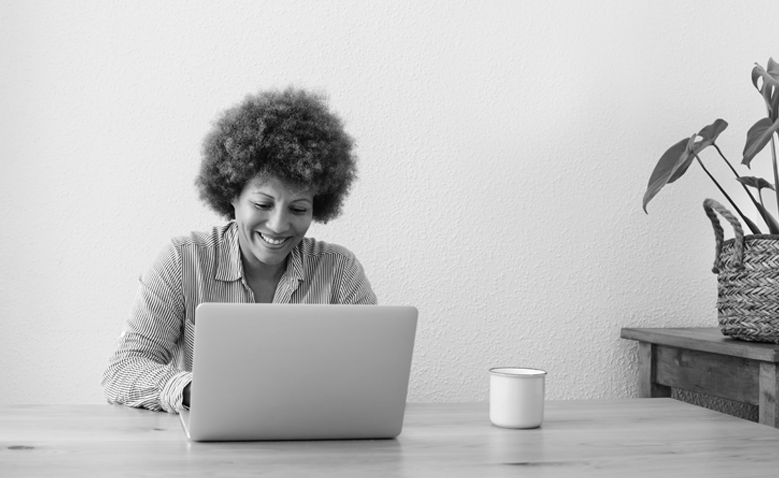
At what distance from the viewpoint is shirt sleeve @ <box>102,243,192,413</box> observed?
1.38m

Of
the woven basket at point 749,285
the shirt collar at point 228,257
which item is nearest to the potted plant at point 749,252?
the woven basket at point 749,285

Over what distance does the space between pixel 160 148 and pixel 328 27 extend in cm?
57

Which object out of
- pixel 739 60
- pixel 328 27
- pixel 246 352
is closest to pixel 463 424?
pixel 246 352

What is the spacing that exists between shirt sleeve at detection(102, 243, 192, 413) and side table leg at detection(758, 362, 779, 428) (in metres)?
1.34

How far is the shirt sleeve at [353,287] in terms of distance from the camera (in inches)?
73.4

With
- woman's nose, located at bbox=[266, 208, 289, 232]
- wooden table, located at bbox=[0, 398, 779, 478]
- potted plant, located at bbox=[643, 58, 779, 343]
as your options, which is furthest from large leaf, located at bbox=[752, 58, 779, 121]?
woman's nose, located at bbox=[266, 208, 289, 232]

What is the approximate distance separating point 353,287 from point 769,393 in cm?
101

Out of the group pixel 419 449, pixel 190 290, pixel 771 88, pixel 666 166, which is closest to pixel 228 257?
pixel 190 290

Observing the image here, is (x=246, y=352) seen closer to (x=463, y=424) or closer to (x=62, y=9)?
(x=463, y=424)

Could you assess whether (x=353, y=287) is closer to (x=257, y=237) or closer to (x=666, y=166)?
(x=257, y=237)

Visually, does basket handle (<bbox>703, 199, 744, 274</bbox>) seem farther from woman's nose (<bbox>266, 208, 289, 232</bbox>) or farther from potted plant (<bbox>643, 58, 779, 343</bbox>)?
woman's nose (<bbox>266, 208, 289, 232</bbox>)

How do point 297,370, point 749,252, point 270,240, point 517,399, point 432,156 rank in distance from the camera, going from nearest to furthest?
point 297,370 → point 517,399 → point 270,240 → point 749,252 → point 432,156

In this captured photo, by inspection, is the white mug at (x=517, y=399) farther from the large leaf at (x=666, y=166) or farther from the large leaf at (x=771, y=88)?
the large leaf at (x=771, y=88)

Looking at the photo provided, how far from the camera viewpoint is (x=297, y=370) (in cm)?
104
